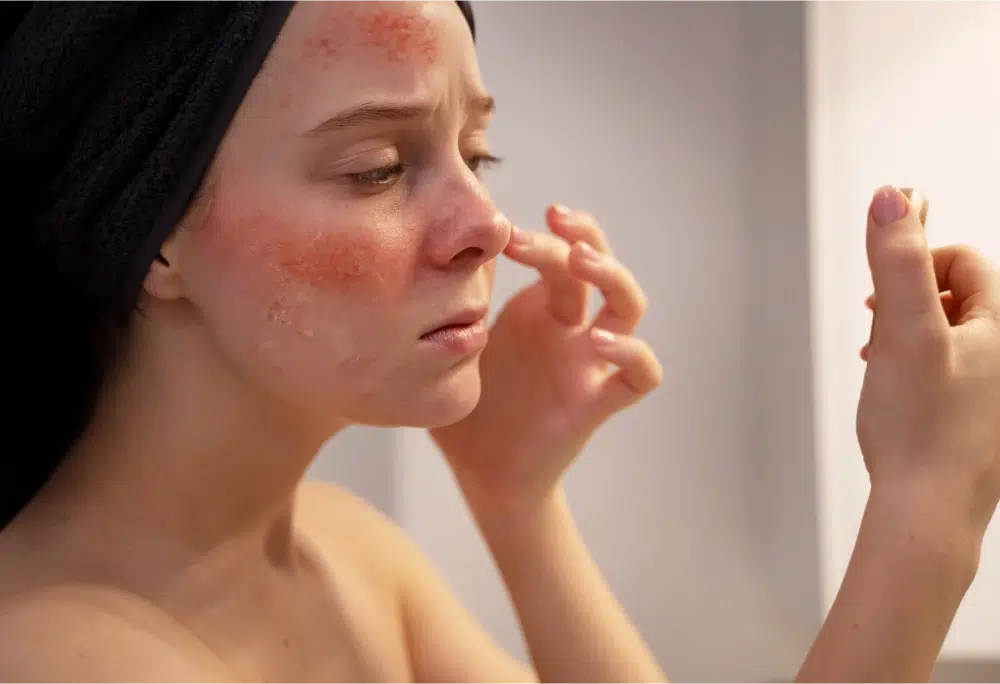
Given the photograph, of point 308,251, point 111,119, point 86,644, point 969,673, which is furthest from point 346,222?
point 969,673

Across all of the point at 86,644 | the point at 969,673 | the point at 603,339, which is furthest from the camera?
the point at 969,673

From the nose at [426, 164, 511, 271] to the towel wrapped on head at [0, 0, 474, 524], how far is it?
0.14 meters

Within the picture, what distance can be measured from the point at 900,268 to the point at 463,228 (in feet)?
0.84

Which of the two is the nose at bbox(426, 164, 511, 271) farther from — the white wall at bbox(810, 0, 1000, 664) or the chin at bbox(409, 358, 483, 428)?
the white wall at bbox(810, 0, 1000, 664)

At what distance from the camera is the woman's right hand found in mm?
636

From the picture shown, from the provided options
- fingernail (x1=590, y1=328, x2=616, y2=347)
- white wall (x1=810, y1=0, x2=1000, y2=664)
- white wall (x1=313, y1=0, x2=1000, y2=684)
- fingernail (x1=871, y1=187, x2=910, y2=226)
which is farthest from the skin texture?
white wall (x1=810, y1=0, x2=1000, y2=664)

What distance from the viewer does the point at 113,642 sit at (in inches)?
23.3

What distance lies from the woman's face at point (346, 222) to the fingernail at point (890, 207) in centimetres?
23

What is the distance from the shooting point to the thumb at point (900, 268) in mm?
636

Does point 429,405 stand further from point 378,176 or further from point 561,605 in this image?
point 561,605

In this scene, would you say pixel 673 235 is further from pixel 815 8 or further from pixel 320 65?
pixel 320 65

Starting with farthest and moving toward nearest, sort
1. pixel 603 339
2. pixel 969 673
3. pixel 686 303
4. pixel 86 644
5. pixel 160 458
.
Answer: pixel 686 303 < pixel 969 673 < pixel 603 339 < pixel 160 458 < pixel 86 644

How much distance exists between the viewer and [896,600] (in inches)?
24.4

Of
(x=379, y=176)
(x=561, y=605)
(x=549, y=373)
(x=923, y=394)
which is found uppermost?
(x=379, y=176)
